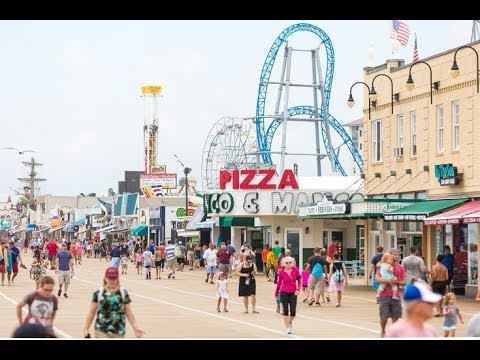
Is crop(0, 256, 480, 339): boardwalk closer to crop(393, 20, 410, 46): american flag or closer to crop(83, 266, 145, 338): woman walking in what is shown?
crop(83, 266, 145, 338): woman walking

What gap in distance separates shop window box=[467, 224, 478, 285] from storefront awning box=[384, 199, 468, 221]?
0.94 m

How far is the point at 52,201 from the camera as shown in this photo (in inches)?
6875

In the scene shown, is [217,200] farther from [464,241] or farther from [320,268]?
[320,268]

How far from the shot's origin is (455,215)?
106 feet

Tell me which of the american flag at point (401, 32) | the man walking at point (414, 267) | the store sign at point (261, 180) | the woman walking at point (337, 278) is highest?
the american flag at point (401, 32)

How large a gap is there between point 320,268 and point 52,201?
482ft

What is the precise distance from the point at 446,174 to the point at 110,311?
23.3 m

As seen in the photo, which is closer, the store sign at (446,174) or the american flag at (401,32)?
the store sign at (446,174)

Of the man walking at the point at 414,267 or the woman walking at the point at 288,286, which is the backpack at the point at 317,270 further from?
A: the woman walking at the point at 288,286

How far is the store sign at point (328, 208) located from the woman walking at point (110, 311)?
26.2 m

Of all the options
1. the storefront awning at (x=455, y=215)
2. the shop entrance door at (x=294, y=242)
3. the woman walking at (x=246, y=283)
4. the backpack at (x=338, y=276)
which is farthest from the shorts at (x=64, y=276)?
the shop entrance door at (x=294, y=242)

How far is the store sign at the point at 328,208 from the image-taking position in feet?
132
